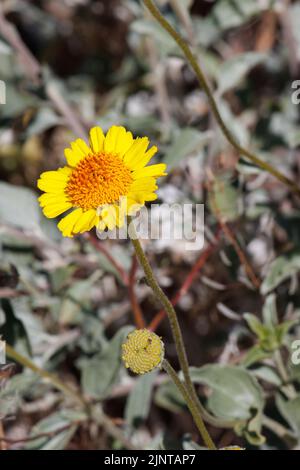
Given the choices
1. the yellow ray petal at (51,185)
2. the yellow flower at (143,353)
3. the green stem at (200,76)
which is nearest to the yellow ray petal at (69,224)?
the yellow ray petal at (51,185)

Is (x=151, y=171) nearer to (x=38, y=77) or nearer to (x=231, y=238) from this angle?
(x=231, y=238)

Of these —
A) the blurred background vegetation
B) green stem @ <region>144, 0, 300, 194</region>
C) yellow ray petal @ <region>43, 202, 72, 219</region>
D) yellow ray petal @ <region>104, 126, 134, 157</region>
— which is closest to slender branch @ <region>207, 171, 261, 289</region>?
the blurred background vegetation

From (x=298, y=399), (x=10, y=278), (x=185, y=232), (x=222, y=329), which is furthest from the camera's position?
(x=222, y=329)

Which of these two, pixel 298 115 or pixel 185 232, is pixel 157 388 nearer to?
pixel 185 232

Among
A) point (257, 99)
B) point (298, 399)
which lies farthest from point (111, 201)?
point (257, 99)

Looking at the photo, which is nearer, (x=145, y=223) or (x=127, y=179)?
(x=127, y=179)
